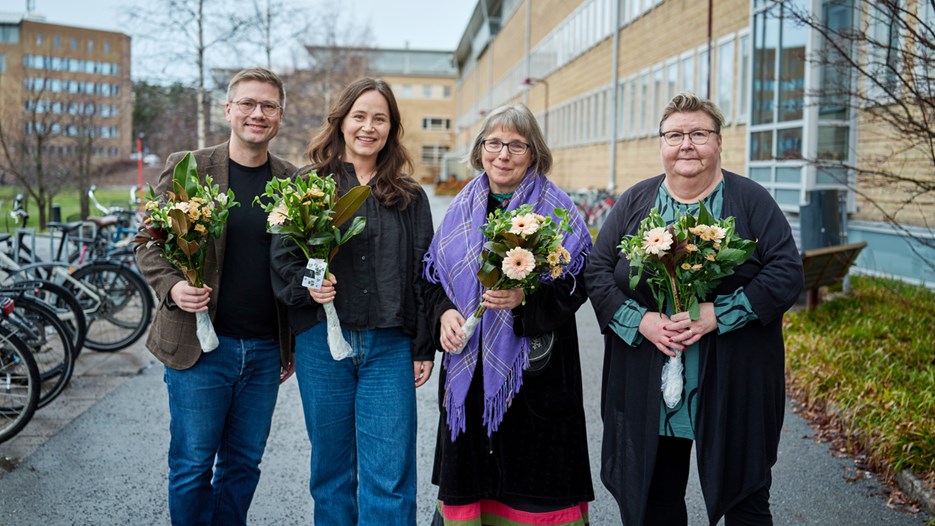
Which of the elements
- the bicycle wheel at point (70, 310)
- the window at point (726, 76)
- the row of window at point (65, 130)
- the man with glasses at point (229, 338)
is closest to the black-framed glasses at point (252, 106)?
the man with glasses at point (229, 338)

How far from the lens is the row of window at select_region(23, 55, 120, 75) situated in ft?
62.3

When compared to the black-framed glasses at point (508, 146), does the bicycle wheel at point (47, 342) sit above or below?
below

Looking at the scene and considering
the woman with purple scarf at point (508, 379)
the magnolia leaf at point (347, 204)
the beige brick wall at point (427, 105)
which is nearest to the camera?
the magnolia leaf at point (347, 204)

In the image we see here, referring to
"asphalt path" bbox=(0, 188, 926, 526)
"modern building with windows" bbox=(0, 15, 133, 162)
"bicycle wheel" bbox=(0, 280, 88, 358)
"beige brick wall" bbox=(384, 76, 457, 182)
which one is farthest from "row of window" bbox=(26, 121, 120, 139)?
"beige brick wall" bbox=(384, 76, 457, 182)

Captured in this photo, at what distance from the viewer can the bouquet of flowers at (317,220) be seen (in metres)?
3.33

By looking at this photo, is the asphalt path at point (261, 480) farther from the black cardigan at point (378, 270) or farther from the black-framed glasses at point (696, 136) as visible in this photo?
the black-framed glasses at point (696, 136)

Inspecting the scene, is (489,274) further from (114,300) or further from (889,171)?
(889,171)

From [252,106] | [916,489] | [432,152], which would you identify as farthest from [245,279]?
[432,152]

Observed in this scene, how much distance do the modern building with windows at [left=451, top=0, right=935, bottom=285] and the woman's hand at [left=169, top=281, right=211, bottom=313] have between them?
17.1 feet

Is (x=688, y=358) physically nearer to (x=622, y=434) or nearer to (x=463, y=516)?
(x=622, y=434)

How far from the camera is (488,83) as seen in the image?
5962 centimetres

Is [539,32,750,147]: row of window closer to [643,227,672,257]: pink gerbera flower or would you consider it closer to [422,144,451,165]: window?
[643,227,672,257]: pink gerbera flower

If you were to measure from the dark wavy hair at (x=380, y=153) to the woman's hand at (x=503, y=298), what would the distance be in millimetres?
637

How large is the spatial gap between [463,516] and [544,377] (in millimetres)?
661
